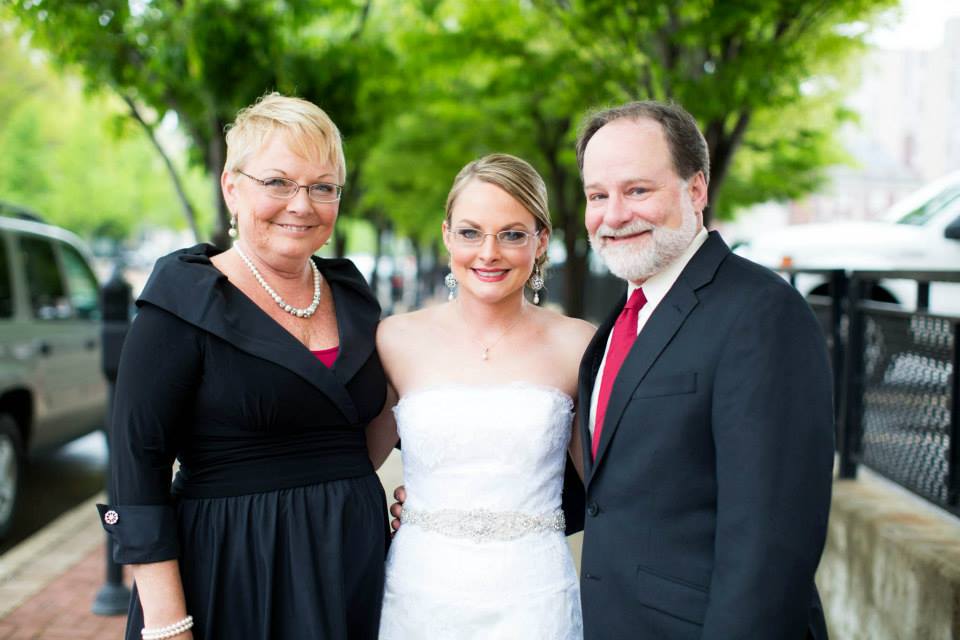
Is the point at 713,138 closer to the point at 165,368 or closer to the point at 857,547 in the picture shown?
the point at 857,547

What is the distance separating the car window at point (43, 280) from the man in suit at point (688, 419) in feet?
19.2

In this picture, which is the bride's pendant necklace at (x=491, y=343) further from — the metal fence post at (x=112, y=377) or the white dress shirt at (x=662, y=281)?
the metal fence post at (x=112, y=377)

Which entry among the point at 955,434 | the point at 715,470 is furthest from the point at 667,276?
the point at 955,434

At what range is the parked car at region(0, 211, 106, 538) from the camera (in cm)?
656

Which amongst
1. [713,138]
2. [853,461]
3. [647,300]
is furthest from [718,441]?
[713,138]

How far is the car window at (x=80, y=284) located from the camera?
308 inches

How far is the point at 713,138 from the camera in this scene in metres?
8.98

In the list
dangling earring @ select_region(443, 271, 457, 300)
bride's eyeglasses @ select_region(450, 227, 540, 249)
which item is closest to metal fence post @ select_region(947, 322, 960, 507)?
bride's eyeglasses @ select_region(450, 227, 540, 249)

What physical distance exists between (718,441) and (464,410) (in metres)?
1.05

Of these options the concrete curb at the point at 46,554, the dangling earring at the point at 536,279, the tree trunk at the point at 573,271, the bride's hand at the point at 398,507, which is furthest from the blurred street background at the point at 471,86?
the tree trunk at the point at 573,271

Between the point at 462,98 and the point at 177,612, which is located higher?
the point at 462,98

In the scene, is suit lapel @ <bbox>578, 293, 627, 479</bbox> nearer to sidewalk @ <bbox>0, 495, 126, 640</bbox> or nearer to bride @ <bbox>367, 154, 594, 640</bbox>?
bride @ <bbox>367, 154, 594, 640</bbox>

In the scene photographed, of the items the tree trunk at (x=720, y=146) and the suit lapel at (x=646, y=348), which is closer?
the suit lapel at (x=646, y=348)

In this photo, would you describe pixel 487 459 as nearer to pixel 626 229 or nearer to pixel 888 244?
pixel 626 229
